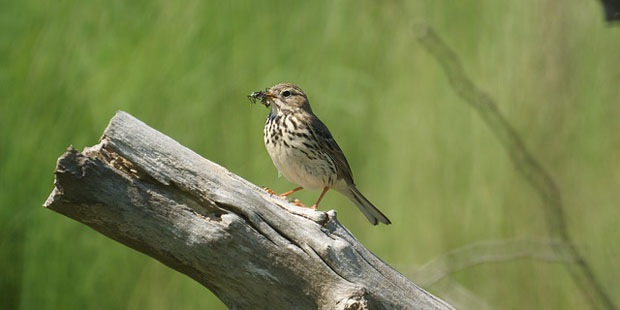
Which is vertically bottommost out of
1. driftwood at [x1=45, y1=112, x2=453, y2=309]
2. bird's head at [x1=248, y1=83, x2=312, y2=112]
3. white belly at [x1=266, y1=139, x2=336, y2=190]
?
driftwood at [x1=45, y1=112, x2=453, y2=309]

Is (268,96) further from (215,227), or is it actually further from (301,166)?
(215,227)

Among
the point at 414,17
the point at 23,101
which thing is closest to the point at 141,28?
the point at 23,101

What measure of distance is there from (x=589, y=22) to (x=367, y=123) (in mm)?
2051

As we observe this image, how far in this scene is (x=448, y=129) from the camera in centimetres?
555

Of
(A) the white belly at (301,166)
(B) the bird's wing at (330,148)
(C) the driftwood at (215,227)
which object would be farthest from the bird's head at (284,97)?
(C) the driftwood at (215,227)

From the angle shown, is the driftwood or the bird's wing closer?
the driftwood

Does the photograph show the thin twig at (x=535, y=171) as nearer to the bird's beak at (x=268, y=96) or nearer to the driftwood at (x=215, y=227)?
the bird's beak at (x=268, y=96)

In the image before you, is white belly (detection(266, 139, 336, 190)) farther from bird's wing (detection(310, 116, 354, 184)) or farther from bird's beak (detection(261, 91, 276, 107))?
bird's beak (detection(261, 91, 276, 107))

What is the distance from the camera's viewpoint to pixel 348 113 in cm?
542

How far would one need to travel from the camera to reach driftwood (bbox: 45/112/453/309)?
2.06m

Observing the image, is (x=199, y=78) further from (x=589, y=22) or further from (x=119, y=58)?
(x=589, y=22)

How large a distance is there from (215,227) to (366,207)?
1.79m

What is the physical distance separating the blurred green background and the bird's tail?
3.64ft

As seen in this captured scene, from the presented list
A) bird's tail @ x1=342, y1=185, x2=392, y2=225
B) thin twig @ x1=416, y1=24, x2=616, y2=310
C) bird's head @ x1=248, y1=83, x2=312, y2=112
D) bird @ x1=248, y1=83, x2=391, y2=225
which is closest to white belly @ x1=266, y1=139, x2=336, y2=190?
bird @ x1=248, y1=83, x2=391, y2=225
